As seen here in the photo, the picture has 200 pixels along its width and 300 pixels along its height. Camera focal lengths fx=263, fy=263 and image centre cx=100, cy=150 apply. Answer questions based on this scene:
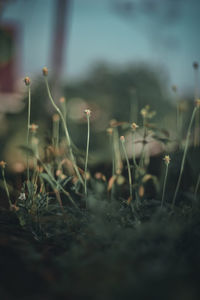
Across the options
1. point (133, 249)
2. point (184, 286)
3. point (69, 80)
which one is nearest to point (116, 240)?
point (133, 249)

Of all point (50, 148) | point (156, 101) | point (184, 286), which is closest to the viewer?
point (184, 286)

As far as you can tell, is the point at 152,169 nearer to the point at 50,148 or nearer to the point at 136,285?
the point at 50,148

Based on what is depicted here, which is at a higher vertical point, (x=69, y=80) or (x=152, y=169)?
(x=69, y=80)

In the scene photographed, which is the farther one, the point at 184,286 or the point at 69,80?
the point at 69,80

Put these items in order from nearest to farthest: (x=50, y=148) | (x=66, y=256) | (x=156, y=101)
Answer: (x=66, y=256) → (x=50, y=148) → (x=156, y=101)

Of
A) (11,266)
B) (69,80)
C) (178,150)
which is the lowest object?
(11,266)

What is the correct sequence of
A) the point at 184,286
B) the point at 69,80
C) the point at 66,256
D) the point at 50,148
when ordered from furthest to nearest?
the point at 69,80, the point at 50,148, the point at 66,256, the point at 184,286

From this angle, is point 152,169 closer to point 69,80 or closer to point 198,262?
point 198,262

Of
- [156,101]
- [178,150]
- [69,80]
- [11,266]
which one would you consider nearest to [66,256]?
[11,266]

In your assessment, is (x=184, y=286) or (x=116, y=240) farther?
(x=116, y=240)
